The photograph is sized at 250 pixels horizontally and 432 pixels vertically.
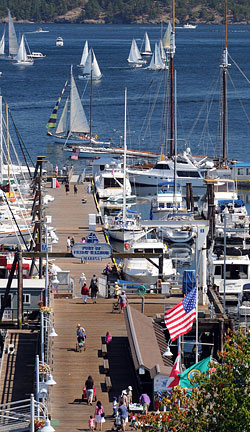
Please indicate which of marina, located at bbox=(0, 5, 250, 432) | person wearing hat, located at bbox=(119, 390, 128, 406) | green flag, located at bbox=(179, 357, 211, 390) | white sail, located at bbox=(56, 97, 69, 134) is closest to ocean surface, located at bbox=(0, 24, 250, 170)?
marina, located at bbox=(0, 5, 250, 432)

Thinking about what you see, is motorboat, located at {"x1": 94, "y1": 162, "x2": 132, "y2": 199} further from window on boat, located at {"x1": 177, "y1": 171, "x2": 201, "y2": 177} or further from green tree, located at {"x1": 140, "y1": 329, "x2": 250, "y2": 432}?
green tree, located at {"x1": 140, "y1": 329, "x2": 250, "y2": 432}

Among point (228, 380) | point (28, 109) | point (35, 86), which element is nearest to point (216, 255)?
point (228, 380)

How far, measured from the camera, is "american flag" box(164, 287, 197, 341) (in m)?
35.3

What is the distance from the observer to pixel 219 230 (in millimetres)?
67312

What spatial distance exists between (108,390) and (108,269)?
20063mm

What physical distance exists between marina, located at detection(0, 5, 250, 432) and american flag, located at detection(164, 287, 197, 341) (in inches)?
2.5

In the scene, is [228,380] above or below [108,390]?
above

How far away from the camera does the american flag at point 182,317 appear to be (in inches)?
1390

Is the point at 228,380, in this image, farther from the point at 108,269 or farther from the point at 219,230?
the point at 219,230

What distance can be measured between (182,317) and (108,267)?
68.8 ft

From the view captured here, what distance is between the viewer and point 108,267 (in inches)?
2216

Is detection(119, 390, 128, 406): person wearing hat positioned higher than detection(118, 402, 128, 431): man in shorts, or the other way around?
detection(119, 390, 128, 406): person wearing hat

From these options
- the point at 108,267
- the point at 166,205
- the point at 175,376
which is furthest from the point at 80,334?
the point at 166,205

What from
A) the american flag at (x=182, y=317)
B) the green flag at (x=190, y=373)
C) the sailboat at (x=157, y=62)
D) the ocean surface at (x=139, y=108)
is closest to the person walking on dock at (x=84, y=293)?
the american flag at (x=182, y=317)
